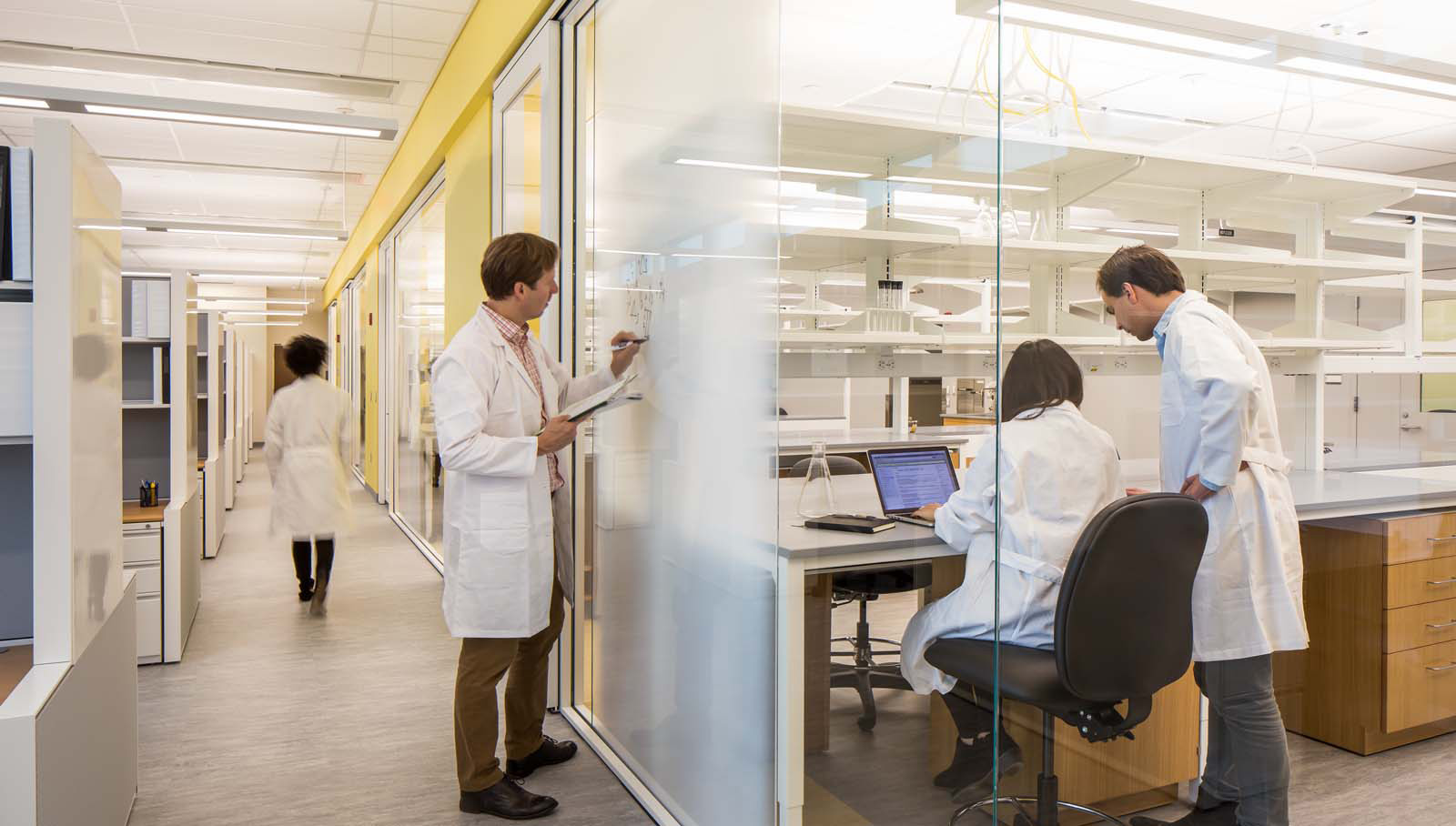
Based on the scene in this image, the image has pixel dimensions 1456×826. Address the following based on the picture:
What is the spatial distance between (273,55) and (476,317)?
12.4ft

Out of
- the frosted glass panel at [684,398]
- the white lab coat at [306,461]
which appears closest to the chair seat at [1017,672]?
the frosted glass panel at [684,398]

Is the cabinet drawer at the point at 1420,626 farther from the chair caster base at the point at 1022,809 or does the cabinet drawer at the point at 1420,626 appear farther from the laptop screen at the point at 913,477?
the laptop screen at the point at 913,477

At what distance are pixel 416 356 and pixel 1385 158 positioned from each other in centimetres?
715

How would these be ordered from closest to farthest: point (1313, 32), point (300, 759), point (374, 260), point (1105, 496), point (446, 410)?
point (1313, 32) → point (1105, 496) → point (446, 410) → point (300, 759) → point (374, 260)

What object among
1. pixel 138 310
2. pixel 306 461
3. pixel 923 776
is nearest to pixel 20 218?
pixel 923 776

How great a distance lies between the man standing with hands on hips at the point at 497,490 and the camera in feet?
8.96

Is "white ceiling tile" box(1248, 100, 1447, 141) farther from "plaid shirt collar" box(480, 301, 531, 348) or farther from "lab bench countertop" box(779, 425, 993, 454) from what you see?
"plaid shirt collar" box(480, 301, 531, 348)

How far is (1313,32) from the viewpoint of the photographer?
1335 millimetres

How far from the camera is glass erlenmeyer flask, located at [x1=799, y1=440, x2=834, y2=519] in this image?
2.24m

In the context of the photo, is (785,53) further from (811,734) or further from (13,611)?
(13,611)

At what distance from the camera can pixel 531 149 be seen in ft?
13.7

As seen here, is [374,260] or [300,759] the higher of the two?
[374,260]

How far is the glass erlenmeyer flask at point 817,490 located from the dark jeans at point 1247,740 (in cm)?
95

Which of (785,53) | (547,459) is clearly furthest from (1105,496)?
(547,459)
